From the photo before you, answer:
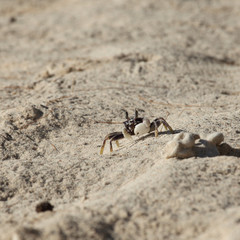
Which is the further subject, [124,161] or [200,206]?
[124,161]

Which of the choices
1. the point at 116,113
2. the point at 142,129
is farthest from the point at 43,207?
the point at 116,113

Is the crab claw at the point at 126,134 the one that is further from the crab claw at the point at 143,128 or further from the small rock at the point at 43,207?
the small rock at the point at 43,207

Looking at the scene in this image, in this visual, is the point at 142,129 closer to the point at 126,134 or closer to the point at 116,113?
the point at 126,134

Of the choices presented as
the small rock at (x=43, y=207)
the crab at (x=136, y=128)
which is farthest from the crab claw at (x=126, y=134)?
the small rock at (x=43, y=207)

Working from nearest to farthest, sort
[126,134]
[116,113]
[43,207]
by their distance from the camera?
1. [43,207]
2. [126,134]
3. [116,113]

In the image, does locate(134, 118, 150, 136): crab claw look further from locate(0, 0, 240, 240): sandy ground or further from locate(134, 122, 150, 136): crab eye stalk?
locate(0, 0, 240, 240): sandy ground

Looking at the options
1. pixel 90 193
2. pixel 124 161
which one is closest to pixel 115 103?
pixel 124 161

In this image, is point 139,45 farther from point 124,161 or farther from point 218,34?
point 124,161

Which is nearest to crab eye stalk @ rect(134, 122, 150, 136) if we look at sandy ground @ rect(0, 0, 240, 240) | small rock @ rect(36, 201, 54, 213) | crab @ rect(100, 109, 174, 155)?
crab @ rect(100, 109, 174, 155)
